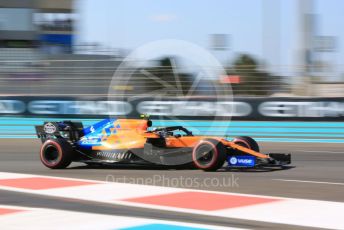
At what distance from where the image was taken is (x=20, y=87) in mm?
19594

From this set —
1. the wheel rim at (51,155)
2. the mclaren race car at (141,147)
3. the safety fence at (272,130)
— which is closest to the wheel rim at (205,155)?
the mclaren race car at (141,147)

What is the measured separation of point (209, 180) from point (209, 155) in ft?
2.76

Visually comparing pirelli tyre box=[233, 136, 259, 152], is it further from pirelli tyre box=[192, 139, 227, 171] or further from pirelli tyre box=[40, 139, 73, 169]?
pirelli tyre box=[40, 139, 73, 169]

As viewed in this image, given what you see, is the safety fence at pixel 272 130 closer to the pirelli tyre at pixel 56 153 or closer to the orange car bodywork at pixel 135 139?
the orange car bodywork at pixel 135 139

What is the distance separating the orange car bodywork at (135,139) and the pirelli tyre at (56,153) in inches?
17.8

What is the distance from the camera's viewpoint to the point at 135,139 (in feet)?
32.0

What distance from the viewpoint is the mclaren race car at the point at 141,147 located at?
9359 millimetres

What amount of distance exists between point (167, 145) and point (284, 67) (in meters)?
9.28

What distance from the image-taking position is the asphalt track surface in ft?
20.7

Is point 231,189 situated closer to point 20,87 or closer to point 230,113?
point 230,113

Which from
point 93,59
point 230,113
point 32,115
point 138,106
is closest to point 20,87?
point 32,115

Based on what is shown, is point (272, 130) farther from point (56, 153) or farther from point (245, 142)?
point (56, 153)

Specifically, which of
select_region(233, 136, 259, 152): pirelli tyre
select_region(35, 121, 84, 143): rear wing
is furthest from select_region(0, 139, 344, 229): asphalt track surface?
select_region(233, 136, 259, 152): pirelli tyre

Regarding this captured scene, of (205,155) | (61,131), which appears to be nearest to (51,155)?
(61,131)
